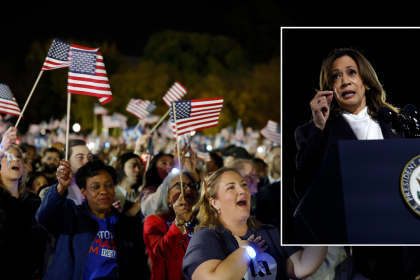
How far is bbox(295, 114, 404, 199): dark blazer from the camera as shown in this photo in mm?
4070

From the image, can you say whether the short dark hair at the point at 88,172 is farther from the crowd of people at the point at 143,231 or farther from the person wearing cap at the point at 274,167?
the person wearing cap at the point at 274,167

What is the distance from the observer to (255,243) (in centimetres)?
364

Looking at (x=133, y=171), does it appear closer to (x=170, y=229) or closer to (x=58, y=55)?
(x=58, y=55)

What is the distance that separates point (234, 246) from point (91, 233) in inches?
55.5

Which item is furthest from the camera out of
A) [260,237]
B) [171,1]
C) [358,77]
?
[171,1]

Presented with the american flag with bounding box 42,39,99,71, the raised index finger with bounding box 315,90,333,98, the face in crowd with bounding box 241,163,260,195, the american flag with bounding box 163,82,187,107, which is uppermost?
the american flag with bounding box 163,82,187,107

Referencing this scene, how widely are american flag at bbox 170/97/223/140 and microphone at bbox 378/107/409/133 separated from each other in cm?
209

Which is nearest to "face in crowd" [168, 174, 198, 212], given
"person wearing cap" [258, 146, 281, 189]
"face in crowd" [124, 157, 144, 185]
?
"face in crowd" [124, 157, 144, 185]

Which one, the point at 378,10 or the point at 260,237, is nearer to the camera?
the point at 260,237

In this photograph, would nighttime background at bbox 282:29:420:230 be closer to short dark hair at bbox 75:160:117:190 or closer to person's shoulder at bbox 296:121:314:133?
person's shoulder at bbox 296:121:314:133

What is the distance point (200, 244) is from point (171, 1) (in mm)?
51656

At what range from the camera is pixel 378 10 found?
204 inches

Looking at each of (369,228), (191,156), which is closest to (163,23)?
(191,156)

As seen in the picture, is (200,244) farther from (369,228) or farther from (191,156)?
(191,156)
